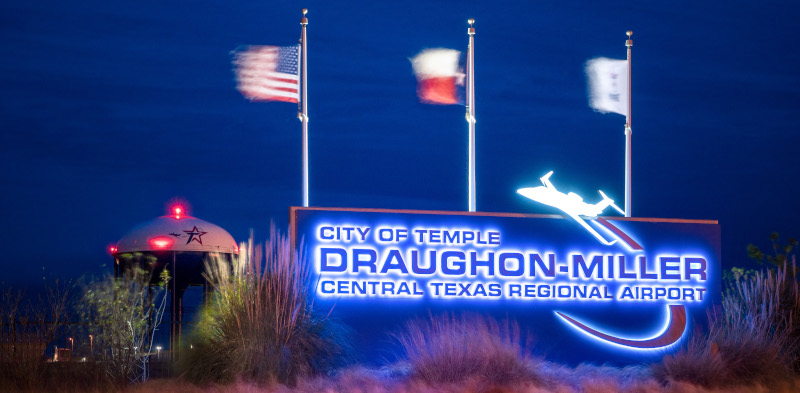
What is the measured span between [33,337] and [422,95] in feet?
28.3

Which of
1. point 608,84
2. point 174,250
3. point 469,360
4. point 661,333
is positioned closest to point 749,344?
point 661,333

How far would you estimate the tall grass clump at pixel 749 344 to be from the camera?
16406 mm

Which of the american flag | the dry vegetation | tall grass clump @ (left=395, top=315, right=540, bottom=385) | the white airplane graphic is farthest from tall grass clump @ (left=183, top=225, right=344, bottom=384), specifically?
the white airplane graphic

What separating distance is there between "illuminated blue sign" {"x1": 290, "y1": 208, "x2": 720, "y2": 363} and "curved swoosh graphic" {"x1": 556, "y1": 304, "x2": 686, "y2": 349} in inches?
0.8

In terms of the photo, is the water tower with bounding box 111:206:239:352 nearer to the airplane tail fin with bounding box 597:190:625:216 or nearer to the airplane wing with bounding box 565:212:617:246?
the airplane wing with bounding box 565:212:617:246

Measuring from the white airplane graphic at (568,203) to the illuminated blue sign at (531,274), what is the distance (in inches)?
5.9

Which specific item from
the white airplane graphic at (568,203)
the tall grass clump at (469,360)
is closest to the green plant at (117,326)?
the tall grass clump at (469,360)

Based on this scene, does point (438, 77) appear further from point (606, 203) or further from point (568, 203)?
point (606, 203)

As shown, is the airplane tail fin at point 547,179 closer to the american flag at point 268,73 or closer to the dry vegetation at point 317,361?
the dry vegetation at point 317,361

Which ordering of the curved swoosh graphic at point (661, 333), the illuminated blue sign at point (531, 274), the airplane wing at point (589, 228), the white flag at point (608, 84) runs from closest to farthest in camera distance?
the illuminated blue sign at point (531, 274), the curved swoosh graphic at point (661, 333), the airplane wing at point (589, 228), the white flag at point (608, 84)

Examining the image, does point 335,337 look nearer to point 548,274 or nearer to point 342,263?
point 342,263

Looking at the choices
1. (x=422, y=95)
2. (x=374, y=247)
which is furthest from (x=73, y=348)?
(x=422, y=95)

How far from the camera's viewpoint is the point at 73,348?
16.2 metres

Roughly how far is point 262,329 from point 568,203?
7.08 meters
